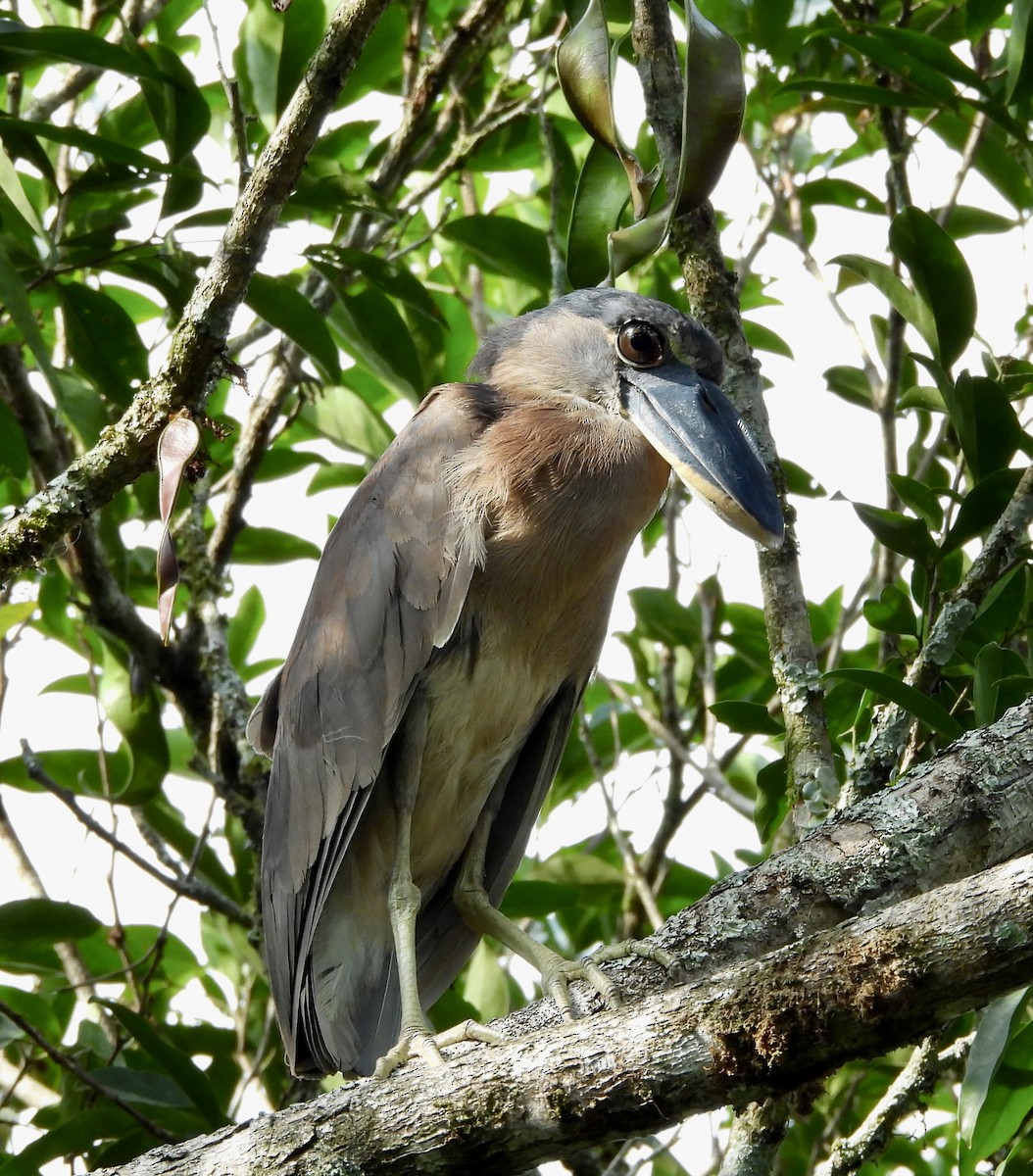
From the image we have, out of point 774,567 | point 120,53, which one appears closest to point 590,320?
point 774,567

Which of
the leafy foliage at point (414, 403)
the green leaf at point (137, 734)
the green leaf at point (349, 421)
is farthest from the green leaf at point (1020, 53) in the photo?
the green leaf at point (137, 734)

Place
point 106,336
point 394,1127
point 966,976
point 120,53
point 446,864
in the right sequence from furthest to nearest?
point 446,864 < point 106,336 < point 120,53 < point 394,1127 < point 966,976

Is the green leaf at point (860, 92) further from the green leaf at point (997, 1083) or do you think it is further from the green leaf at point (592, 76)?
the green leaf at point (997, 1083)

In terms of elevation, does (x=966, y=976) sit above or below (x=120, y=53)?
below

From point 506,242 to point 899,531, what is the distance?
1.31 metres

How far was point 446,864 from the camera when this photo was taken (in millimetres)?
3191

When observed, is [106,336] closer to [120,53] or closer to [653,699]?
[120,53]

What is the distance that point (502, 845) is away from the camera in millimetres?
3250

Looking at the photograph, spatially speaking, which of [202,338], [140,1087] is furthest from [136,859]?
[202,338]

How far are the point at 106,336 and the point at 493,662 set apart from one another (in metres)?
1.14

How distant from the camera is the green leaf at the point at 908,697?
→ 7.32 feet

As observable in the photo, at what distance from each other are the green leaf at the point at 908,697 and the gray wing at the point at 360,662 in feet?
2.94

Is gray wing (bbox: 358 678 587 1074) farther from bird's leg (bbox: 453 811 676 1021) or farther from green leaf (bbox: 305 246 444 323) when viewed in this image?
green leaf (bbox: 305 246 444 323)

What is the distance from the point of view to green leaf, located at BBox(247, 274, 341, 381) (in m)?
2.71
